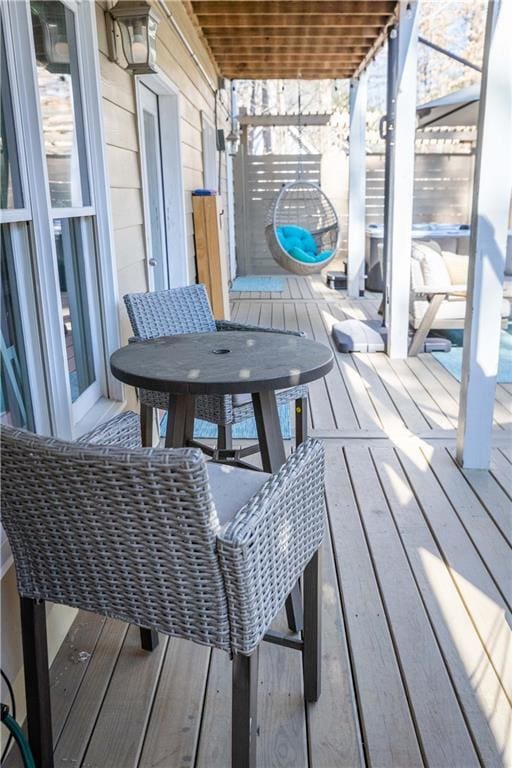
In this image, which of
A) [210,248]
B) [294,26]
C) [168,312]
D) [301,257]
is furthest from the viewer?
[301,257]

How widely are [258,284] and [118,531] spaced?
809cm

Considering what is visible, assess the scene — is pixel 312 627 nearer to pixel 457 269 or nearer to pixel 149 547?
pixel 149 547

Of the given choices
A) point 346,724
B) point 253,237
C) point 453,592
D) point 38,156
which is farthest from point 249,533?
point 253,237

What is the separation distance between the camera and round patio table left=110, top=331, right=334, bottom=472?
1751mm

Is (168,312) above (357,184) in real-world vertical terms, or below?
below

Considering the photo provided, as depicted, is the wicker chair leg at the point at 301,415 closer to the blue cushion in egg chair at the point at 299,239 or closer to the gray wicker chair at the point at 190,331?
the gray wicker chair at the point at 190,331

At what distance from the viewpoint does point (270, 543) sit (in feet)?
4.02

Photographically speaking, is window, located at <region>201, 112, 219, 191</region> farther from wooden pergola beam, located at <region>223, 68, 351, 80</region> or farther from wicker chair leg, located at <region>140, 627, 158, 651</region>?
wicker chair leg, located at <region>140, 627, 158, 651</region>

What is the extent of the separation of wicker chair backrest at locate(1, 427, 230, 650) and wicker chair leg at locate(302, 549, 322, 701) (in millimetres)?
375

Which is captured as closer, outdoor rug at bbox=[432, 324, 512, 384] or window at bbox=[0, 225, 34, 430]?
window at bbox=[0, 225, 34, 430]

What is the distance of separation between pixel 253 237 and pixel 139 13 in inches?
297

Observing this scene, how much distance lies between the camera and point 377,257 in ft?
26.7

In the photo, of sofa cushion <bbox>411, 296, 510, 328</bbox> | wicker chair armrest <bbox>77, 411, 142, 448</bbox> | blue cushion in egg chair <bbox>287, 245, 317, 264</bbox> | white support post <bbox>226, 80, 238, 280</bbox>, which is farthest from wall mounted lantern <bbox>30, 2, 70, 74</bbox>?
white support post <bbox>226, 80, 238, 280</bbox>

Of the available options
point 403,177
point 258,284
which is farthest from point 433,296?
point 258,284
